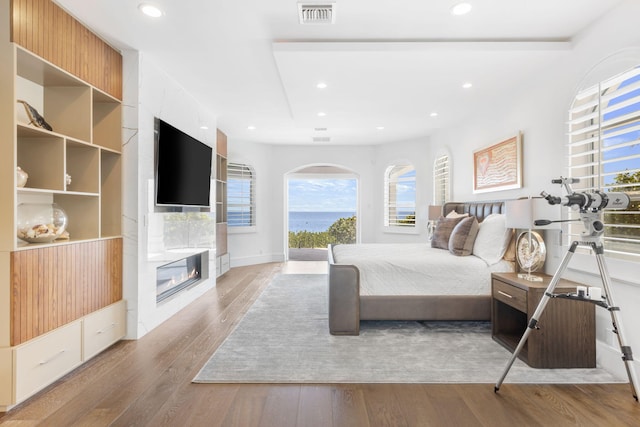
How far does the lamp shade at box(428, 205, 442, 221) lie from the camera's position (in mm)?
5457

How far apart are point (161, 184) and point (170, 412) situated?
2230mm

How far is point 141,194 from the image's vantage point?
3.16 metres

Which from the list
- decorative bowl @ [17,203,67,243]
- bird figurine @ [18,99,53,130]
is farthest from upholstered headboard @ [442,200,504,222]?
bird figurine @ [18,99,53,130]

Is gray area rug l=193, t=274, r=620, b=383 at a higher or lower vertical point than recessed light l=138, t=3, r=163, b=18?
lower

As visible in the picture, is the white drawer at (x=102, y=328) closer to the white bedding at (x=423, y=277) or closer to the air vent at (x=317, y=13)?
the white bedding at (x=423, y=277)

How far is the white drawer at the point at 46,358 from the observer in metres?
2.04

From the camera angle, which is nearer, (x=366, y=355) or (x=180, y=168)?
(x=366, y=355)

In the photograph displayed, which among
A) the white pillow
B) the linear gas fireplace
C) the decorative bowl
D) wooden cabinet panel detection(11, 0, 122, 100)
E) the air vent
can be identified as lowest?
the linear gas fireplace

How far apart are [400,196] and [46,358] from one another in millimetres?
6256

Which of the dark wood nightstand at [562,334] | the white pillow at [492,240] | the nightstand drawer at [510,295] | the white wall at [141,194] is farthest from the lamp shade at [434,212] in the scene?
the white wall at [141,194]

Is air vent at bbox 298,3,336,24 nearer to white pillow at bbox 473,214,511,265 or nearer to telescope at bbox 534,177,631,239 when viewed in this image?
telescope at bbox 534,177,631,239

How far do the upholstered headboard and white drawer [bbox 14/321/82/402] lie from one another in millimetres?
4197

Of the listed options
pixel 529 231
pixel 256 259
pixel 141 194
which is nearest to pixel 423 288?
pixel 529 231

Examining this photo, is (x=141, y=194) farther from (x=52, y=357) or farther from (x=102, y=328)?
(x=52, y=357)
